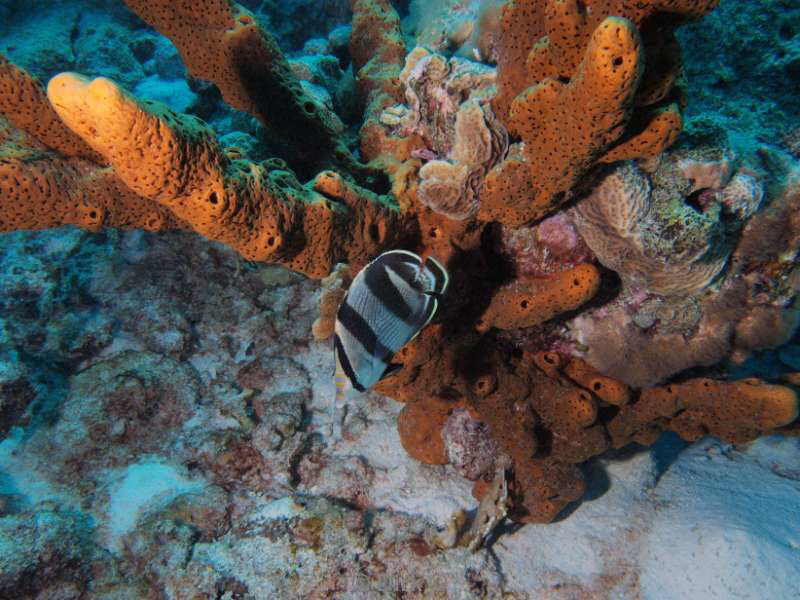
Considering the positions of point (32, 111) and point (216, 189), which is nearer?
point (216, 189)

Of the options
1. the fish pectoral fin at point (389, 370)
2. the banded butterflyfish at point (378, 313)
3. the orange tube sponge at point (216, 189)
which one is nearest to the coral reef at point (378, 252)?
the orange tube sponge at point (216, 189)

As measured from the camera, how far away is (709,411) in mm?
3244

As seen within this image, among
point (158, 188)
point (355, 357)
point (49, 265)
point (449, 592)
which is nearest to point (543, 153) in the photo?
point (355, 357)

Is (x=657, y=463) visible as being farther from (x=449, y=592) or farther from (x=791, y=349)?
(x=791, y=349)

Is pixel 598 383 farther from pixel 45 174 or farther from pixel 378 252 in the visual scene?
pixel 45 174

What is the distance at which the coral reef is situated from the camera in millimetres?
2039

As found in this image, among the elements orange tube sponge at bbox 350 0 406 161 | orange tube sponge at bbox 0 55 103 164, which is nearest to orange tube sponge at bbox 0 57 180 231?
orange tube sponge at bbox 0 55 103 164

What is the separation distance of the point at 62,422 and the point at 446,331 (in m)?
4.05

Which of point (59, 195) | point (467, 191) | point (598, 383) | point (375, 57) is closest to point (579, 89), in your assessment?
point (467, 191)

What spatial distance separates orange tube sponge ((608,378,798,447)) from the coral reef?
0.02 meters

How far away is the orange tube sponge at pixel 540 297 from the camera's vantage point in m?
2.63

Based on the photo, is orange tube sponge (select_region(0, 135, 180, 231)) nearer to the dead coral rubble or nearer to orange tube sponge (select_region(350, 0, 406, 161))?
the dead coral rubble

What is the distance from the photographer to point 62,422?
4.46 meters

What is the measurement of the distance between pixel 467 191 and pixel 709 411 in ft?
7.98
